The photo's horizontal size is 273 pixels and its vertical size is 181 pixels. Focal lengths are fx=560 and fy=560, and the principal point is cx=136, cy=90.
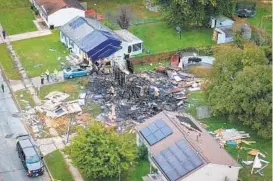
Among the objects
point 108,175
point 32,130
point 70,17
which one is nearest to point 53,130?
point 32,130

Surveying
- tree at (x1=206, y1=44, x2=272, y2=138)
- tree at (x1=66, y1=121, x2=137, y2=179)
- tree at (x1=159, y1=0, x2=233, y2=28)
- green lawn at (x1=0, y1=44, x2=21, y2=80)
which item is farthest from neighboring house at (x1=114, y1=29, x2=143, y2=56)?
tree at (x1=66, y1=121, x2=137, y2=179)

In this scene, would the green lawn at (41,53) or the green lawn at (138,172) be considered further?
the green lawn at (41,53)

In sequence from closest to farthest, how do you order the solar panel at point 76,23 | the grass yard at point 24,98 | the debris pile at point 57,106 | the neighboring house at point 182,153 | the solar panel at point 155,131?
the neighboring house at point 182,153 < the solar panel at point 155,131 < the debris pile at point 57,106 < the grass yard at point 24,98 < the solar panel at point 76,23

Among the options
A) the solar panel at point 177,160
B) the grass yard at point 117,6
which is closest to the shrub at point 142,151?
the solar panel at point 177,160

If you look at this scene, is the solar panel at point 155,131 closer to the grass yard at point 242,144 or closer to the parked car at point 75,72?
the grass yard at point 242,144

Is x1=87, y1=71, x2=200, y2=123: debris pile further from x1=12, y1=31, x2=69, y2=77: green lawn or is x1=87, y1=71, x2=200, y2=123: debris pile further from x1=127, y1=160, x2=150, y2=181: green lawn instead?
x1=127, y1=160, x2=150, y2=181: green lawn

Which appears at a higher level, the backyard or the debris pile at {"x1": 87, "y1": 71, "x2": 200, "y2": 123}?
the backyard

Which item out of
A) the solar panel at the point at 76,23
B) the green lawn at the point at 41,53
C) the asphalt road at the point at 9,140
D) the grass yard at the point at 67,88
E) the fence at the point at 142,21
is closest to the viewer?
the asphalt road at the point at 9,140
